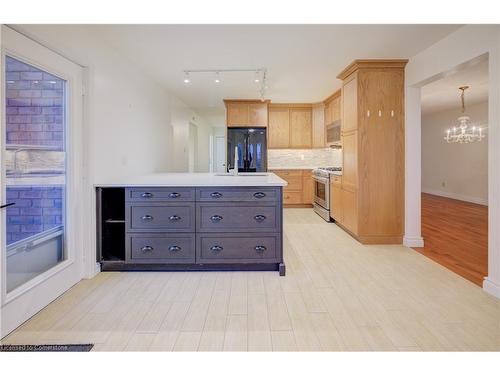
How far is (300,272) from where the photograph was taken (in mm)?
3227

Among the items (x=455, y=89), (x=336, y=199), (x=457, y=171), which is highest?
(x=455, y=89)

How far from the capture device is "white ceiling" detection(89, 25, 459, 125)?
3115 mm

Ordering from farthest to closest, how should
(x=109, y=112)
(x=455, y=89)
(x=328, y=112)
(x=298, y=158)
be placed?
(x=298, y=158) → (x=328, y=112) → (x=455, y=89) → (x=109, y=112)

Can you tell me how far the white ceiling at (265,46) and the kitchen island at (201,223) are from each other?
4.75 ft

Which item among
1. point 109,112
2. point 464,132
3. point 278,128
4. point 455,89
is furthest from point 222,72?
point 464,132

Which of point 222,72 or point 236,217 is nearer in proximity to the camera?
point 236,217

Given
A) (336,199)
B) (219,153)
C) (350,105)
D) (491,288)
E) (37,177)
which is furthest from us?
(219,153)

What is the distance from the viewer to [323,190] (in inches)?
236

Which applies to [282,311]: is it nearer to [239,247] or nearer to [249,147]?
[239,247]

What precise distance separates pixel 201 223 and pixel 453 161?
7921mm

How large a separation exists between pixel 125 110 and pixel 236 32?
162 centimetres

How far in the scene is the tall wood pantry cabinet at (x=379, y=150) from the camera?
4.17m

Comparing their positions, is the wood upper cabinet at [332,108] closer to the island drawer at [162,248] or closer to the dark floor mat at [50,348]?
the island drawer at [162,248]
